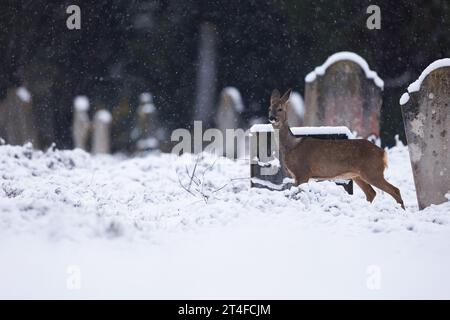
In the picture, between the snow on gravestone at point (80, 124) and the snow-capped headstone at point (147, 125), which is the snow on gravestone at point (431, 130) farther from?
the snow on gravestone at point (80, 124)

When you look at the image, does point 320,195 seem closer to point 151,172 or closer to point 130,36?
point 151,172

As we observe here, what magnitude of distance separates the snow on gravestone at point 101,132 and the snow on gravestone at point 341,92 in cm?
558

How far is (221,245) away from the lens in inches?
238

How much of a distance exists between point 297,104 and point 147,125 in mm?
3514

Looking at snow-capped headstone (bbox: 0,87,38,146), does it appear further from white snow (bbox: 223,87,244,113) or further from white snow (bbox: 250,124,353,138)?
white snow (bbox: 250,124,353,138)

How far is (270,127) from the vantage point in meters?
8.80

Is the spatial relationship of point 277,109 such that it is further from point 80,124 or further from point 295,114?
point 80,124

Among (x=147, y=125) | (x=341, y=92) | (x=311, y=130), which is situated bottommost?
(x=311, y=130)

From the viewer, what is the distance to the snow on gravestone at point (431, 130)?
8.04 m

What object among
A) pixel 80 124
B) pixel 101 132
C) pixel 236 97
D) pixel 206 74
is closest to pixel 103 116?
pixel 101 132

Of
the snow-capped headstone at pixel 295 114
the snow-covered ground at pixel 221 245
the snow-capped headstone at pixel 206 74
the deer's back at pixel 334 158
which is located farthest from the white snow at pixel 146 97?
the deer's back at pixel 334 158

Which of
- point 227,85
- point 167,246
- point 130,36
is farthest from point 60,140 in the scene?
point 167,246

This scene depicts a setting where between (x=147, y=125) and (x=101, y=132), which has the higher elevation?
(x=147, y=125)

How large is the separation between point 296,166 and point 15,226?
3388 millimetres
